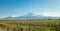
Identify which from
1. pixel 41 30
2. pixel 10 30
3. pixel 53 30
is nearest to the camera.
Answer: pixel 10 30

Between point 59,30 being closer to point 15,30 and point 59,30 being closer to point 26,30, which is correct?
point 26,30

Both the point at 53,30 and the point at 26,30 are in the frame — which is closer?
the point at 26,30

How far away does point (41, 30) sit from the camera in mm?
19203

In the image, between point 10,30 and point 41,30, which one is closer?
point 10,30

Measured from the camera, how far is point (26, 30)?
18.0 meters

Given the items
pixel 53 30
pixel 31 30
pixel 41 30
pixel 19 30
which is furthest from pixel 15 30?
pixel 53 30

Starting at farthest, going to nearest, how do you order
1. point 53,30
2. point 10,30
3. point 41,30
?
point 53,30 → point 41,30 → point 10,30

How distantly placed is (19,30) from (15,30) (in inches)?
18.0

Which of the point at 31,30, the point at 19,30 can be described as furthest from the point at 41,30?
the point at 19,30

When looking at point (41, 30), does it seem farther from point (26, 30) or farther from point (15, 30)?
point (15, 30)

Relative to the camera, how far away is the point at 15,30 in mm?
17719

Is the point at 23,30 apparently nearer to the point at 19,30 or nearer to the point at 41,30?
the point at 19,30

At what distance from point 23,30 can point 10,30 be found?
1.50m

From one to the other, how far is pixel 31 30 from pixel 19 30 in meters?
1.50
